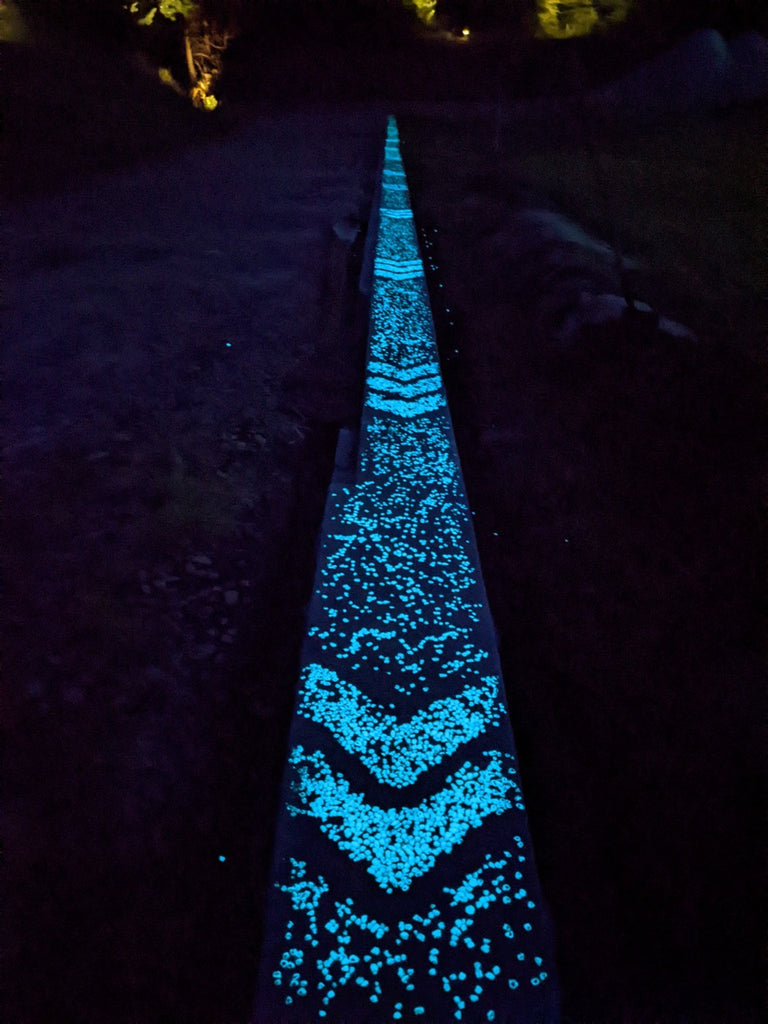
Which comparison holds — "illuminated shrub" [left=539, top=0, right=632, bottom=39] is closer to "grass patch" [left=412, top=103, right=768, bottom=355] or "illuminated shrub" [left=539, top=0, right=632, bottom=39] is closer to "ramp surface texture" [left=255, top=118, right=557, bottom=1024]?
"grass patch" [left=412, top=103, right=768, bottom=355]

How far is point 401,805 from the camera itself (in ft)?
4.85

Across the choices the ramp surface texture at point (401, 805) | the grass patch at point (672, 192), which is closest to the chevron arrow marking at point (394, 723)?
the ramp surface texture at point (401, 805)

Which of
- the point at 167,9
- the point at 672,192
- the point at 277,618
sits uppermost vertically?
the point at 167,9

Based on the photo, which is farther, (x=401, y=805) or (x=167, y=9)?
(x=167, y=9)

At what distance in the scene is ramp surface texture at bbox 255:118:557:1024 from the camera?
1214 mm

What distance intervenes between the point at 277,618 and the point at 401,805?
2.08ft

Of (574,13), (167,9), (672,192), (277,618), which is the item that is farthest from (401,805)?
(167,9)

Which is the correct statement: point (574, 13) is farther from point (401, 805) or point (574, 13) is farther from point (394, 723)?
point (401, 805)

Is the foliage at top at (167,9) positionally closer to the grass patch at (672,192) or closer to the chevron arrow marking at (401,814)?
the grass patch at (672,192)

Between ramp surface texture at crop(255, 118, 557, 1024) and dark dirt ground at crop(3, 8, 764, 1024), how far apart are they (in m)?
0.06


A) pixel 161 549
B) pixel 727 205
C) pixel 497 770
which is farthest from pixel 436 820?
pixel 727 205

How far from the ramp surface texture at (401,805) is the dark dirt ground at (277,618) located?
0.06 meters

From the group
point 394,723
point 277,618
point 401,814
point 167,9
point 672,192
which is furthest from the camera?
point 167,9

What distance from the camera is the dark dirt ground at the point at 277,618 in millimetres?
1268
